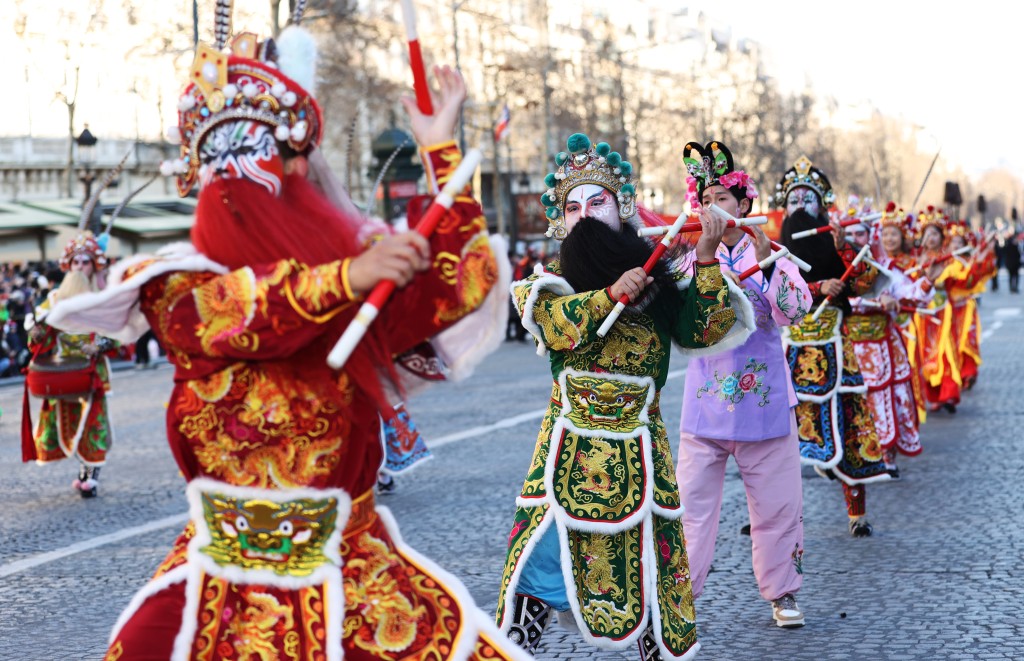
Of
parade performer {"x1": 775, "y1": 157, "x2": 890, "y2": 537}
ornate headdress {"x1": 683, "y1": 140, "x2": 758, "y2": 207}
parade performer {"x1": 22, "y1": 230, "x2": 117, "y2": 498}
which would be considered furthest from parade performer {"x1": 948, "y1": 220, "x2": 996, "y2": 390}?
ornate headdress {"x1": 683, "y1": 140, "x2": 758, "y2": 207}

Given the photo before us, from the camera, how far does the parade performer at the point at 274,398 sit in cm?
315

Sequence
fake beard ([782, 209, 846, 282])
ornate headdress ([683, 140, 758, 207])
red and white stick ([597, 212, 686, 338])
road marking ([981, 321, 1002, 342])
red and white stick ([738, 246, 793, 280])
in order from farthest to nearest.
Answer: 1. road marking ([981, 321, 1002, 342])
2. fake beard ([782, 209, 846, 282])
3. ornate headdress ([683, 140, 758, 207])
4. red and white stick ([738, 246, 793, 280])
5. red and white stick ([597, 212, 686, 338])

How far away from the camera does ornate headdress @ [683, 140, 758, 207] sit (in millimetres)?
6293

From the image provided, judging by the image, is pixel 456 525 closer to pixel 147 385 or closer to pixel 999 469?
pixel 999 469

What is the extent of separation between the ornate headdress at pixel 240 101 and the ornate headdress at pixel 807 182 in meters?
4.73

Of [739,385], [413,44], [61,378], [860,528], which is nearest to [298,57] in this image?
[413,44]

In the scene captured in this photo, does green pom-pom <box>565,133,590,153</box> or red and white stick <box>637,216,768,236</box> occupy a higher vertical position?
green pom-pom <box>565,133,590,153</box>

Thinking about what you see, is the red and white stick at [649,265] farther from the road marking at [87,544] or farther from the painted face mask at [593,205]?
the road marking at [87,544]

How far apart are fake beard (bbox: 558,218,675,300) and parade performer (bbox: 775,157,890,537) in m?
2.67

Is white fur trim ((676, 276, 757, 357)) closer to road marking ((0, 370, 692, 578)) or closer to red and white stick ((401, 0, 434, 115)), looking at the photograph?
road marking ((0, 370, 692, 578))

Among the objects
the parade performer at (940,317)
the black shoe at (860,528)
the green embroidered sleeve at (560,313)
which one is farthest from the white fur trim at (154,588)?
the parade performer at (940,317)

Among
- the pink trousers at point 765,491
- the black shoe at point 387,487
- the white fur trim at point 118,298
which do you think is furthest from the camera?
the black shoe at point 387,487

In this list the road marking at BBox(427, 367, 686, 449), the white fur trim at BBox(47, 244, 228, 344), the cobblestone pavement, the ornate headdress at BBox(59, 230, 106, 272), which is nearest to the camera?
the white fur trim at BBox(47, 244, 228, 344)

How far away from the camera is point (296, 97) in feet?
10.9
